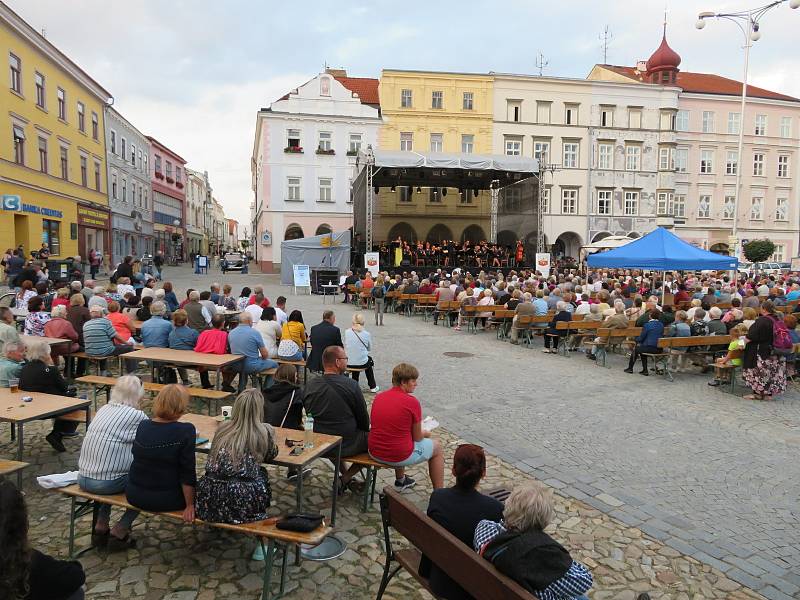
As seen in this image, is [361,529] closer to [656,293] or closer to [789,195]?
[656,293]

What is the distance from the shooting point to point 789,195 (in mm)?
47250

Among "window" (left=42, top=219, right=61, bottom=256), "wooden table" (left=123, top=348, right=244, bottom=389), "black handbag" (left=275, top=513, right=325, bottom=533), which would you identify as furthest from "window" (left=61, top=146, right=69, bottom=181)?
"black handbag" (left=275, top=513, right=325, bottom=533)

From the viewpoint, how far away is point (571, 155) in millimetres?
41562

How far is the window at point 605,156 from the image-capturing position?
41691mm

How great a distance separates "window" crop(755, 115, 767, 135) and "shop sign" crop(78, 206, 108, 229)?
49.9 meters

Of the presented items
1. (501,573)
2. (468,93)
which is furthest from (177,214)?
(501,573)

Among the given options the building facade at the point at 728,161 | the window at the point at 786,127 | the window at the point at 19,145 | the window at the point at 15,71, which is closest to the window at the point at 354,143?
the window at the point at 15,71

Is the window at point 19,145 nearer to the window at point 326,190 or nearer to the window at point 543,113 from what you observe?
the window at point 326,190

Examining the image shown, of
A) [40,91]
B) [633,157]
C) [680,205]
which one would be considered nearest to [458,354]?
[40,91]

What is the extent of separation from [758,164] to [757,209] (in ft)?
12.3

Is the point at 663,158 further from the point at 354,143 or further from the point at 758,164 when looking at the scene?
the point at 354,143

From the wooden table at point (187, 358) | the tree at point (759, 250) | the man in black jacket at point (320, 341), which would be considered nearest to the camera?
the wooden table at point (187, 358)

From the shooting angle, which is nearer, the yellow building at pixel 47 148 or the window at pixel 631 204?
the yellow building at pixel 47 148

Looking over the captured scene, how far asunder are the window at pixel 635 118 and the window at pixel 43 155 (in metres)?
37.8
